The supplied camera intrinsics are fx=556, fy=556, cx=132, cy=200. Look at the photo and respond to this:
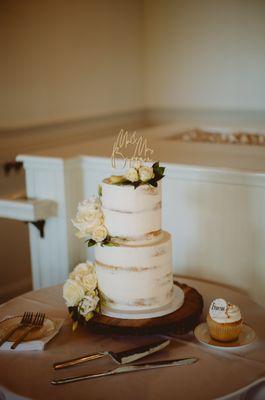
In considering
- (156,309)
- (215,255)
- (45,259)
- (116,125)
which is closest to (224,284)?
(215,255)

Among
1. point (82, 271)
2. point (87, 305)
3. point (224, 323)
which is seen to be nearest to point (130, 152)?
point (82, 271)

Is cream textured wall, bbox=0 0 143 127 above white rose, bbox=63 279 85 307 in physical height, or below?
above

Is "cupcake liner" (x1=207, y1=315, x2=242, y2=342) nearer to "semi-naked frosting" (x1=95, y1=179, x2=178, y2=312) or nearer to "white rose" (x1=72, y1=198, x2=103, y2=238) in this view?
"semi-naked frosting" (x1=95, y1=179, x2=178, y2=312)

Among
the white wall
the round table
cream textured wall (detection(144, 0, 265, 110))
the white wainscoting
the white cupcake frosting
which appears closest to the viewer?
the round table

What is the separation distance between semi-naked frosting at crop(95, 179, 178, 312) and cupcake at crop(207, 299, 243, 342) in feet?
0.68

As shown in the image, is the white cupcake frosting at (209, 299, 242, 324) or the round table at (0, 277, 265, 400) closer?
the round table at (0, 277, 265, 400)

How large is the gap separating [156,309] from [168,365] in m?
0.29

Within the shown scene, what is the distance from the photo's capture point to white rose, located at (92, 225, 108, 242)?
1815 mm

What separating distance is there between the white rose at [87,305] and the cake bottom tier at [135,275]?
2.6 inches

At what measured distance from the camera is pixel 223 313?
5.74 feet

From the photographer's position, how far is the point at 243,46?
5.62m

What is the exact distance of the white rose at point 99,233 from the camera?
5.96ft

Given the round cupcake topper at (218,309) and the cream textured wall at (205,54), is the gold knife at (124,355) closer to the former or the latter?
the round cupcake topper at (218,309)

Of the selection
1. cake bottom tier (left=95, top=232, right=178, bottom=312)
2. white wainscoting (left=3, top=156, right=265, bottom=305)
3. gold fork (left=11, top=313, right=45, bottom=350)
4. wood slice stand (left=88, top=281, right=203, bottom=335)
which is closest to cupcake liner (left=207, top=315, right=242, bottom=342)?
wood slice stand (left=88, top=281, right=203, bottom=335)
